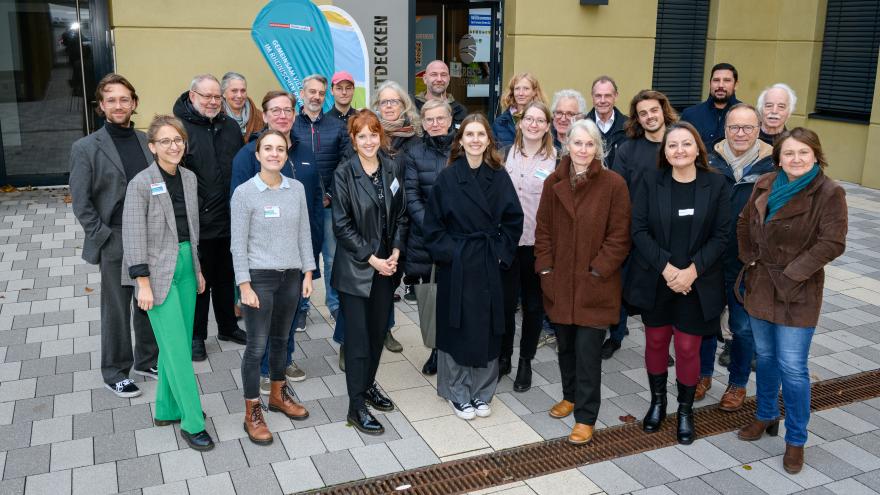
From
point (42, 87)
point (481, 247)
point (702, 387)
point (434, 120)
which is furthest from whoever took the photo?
point (42, 87)

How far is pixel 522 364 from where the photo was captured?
5227 millimetres

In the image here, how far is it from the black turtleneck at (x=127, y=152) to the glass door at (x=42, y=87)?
6432 mm

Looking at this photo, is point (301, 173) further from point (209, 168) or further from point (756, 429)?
point (756, 429)

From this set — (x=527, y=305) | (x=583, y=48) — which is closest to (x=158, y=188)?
(x=527, y=305)

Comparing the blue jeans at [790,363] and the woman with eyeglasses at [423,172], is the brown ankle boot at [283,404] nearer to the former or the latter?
the woman with eyeglasses at [423,172]

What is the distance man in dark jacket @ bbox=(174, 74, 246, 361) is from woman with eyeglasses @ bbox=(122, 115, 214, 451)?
2.64 ft

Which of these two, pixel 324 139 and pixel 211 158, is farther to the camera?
pixel 324 139

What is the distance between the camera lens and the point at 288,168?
17.0 ft

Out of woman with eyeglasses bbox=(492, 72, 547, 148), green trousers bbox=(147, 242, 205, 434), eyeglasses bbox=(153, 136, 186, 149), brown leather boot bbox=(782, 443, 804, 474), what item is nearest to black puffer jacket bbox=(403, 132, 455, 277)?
woman with eyeglasses bbox=(492, 72, 547, 148)

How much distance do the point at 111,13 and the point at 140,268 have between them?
6.39 m

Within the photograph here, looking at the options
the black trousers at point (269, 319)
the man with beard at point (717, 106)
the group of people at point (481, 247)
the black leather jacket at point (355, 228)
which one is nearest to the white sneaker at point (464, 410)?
the group of people at point (481, 247)

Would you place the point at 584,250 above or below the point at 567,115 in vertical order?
below

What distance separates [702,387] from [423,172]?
7.66 feet

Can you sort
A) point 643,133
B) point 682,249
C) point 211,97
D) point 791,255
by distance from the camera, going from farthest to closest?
1. point 643,133
2. point 211,97
3. point 682,249
4. point 791,255
